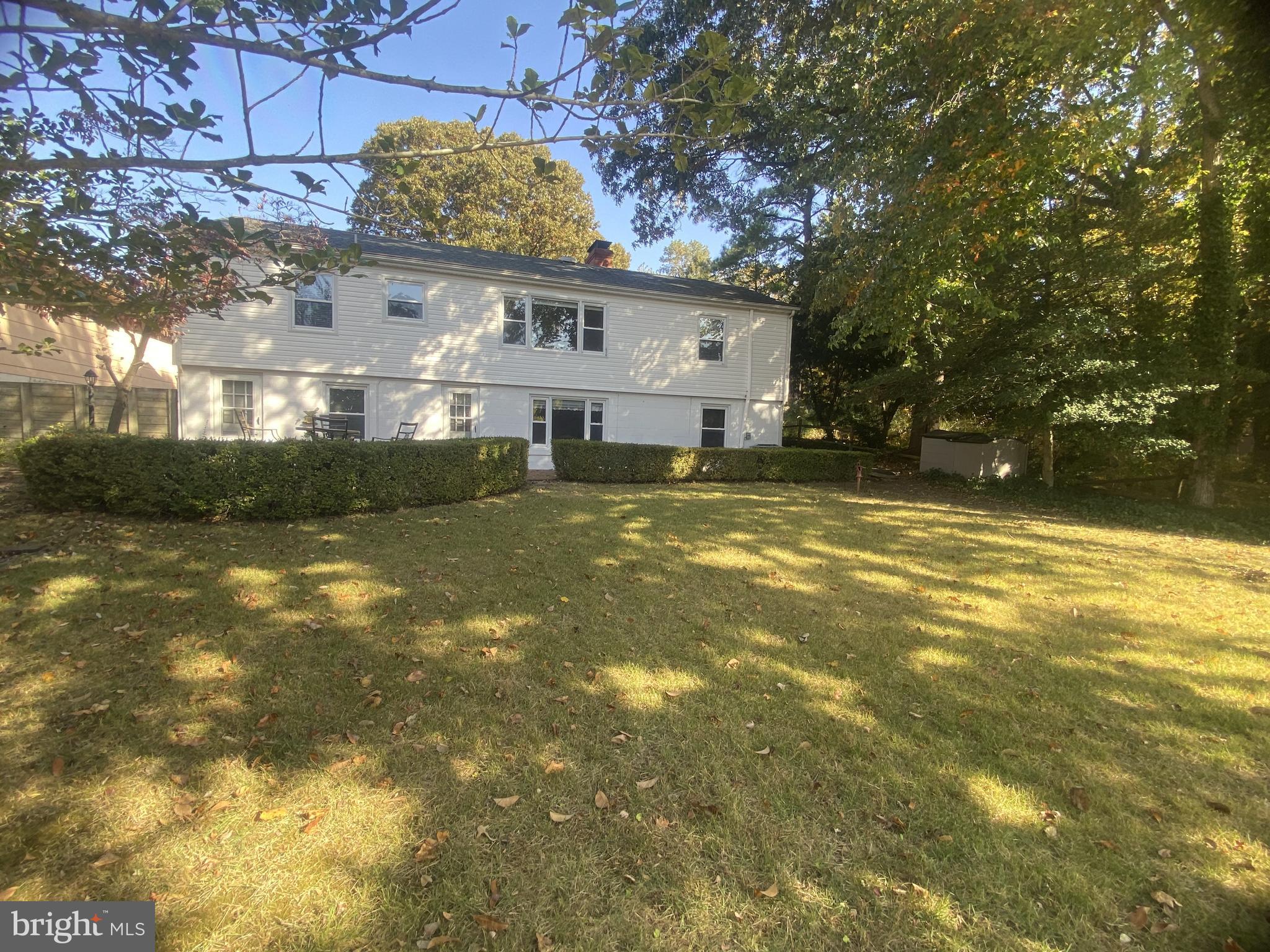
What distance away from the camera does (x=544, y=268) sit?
16062 millimetres

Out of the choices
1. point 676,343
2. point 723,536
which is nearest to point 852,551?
point 723,536

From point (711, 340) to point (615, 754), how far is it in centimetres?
1553

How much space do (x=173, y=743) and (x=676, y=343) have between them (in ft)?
50.3

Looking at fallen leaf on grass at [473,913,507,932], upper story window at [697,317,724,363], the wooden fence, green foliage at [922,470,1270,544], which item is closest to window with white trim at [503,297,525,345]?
upper story window at [697,317,724,363]

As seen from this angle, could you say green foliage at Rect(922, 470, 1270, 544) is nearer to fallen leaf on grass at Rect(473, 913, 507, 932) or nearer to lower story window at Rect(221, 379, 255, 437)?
fallen leaf on grass at Rect(473, 913, 507, 932)

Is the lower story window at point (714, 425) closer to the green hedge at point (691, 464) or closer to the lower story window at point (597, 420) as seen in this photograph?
the green hedge at point (691, 464)

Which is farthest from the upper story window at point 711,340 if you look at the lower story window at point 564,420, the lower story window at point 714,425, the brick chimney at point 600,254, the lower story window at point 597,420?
the brick chimney at point 600,254

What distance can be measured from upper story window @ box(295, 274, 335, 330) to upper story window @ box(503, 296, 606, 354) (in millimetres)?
4147

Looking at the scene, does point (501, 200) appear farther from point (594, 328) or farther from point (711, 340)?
point (711, 340)

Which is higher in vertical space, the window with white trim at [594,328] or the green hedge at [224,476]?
the window with white trim at [594,328]

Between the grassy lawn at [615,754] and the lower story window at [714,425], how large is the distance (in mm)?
11802

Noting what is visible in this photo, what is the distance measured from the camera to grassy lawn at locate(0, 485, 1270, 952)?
6.64 feet

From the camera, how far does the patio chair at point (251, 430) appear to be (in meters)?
12.8

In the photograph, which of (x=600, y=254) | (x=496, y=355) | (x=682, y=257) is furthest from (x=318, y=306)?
(x=682, y=257)
